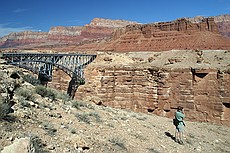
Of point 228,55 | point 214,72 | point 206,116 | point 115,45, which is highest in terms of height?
point 115,45

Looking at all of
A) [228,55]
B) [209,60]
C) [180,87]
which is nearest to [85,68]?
[180,87]

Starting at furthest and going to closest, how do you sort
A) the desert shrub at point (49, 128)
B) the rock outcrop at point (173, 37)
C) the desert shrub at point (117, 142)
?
1. the rock outcrop at point (173, 37)
2. the desert shrub at point (117, 142)
3. the desert shrub at point (49, 128)

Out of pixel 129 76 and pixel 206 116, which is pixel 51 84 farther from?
pixel 206 116

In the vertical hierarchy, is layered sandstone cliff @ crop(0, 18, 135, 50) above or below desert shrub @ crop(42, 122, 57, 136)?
above

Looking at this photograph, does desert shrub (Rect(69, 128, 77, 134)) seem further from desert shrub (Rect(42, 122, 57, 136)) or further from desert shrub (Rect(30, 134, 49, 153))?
desert shrub (Rect(30, 134, 49, 153))

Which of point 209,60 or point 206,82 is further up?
point 209,60

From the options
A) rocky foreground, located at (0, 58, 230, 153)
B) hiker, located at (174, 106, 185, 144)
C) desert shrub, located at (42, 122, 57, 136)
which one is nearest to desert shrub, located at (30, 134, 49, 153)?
rocky foreground, located at (0, 58, 230, 153)

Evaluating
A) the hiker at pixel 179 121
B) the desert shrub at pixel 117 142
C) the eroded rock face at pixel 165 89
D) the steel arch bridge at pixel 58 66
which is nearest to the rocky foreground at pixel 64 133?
the desert shrub at pixel 117 142

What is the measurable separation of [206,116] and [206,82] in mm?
3184

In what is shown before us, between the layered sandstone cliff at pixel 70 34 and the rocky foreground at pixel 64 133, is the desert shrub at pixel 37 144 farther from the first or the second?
the layered sandstone cliff at pixel 70 34

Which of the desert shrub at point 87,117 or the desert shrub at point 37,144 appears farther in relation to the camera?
the desert shrub at point 87,117

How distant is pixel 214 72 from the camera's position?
23141mm

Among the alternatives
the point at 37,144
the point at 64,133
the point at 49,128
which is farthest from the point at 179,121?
the point at 37,144

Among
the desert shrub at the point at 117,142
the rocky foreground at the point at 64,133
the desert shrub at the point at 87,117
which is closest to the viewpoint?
the rocky foreground at the point at 64,133
